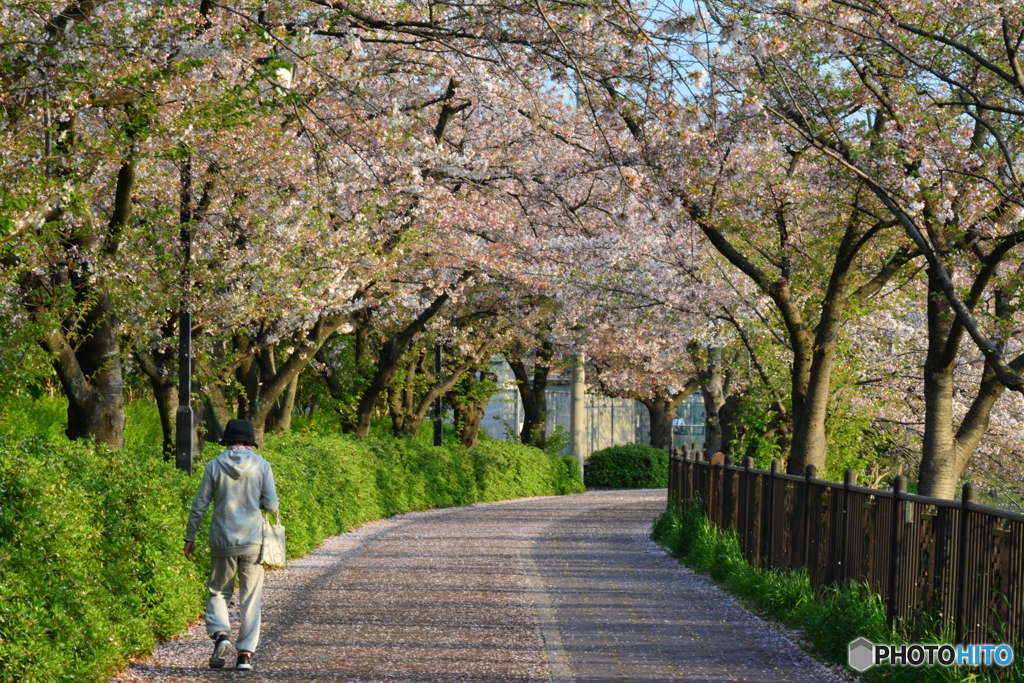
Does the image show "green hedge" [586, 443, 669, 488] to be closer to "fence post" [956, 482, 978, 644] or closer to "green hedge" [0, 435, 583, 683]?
"green hedge" [0, 435, 583, 683]

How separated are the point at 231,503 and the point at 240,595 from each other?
65 cm

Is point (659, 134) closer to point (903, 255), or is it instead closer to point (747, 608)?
point (903, 255)

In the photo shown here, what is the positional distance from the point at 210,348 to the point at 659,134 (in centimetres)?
843

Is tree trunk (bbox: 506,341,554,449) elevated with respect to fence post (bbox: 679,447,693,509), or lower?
elevated

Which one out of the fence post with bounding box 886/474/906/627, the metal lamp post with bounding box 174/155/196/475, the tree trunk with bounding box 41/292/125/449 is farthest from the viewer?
the metal lamp post with bounding box 174/155/196/475

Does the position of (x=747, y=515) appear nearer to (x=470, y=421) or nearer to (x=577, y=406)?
(x=577, y=406)

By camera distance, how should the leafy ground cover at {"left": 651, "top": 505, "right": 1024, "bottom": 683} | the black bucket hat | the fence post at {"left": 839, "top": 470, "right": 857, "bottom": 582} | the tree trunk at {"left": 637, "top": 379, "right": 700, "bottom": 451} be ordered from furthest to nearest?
the tree trunk at {"left": 637, "top": 379, "right": 700, "bottom": 451}, the fence post at {"left": 839, "top": 470, "right": 857, "bottom": 582}, the black bucket hat, the leafy ground cover at {"left": 651, "top": 505, "right": 1024, "bottom": 683}

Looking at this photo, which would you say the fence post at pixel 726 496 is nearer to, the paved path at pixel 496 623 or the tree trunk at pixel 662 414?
the paved path at pixel 496 623

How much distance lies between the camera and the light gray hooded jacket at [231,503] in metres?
8.23

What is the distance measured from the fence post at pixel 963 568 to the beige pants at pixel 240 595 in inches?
180

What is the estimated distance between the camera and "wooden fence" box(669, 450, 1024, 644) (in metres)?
6.90

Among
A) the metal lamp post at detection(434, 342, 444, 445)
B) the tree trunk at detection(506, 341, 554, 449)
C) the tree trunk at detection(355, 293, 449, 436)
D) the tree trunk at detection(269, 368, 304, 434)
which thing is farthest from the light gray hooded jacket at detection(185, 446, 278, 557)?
the tree trunk at detection(506, 341, 554, 449)

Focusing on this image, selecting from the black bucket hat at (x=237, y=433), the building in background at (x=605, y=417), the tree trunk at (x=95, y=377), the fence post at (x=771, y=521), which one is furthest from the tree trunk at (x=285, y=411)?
the building in background at (x=605, y=417)

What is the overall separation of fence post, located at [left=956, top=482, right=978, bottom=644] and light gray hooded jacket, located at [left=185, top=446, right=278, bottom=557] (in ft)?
14.8
